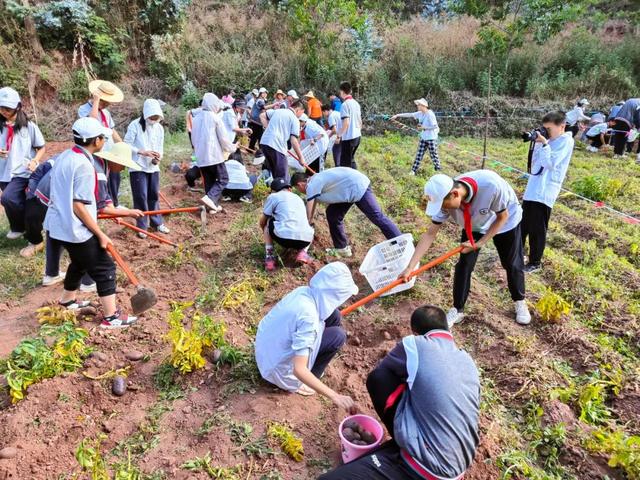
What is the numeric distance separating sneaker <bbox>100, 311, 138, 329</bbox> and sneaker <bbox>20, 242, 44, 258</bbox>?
206cm

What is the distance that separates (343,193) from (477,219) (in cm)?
162

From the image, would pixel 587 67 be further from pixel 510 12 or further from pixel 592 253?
pixel 592 253

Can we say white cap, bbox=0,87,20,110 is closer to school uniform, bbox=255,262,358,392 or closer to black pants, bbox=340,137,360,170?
school uniform, bbox=255,262,358,392

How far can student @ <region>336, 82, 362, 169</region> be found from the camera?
7508 mm

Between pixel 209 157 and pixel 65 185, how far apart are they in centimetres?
285

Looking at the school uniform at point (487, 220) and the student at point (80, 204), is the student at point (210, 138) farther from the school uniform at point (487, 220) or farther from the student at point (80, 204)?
the school uniform at point (487, 220)

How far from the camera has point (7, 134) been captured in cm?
465

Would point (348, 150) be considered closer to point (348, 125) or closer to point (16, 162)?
point (348, 125)

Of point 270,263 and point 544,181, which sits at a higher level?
point 544,181

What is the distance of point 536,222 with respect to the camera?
4.61m

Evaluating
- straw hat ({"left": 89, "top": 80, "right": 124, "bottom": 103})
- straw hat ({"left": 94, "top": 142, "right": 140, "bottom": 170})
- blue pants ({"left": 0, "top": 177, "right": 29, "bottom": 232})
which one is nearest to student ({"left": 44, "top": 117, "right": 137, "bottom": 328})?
straw hat ({"left": 94, "top": 142, "right": 140, "bottom": 170})

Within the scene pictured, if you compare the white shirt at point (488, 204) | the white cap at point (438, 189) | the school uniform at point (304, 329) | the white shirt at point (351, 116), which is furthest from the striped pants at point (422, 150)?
the school uniform at point (304, 329)

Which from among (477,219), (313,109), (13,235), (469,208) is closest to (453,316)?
(477,219)

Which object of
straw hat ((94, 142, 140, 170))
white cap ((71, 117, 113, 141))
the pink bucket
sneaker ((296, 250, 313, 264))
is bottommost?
sneaker ((296, 250, 313, 264))
